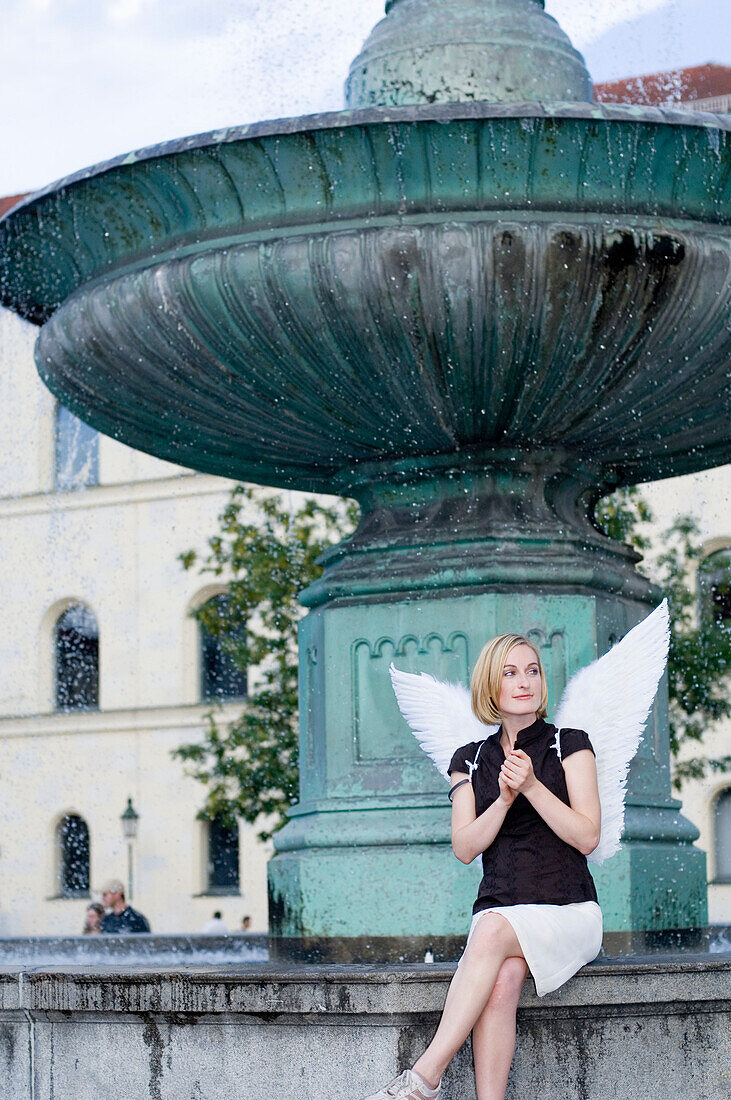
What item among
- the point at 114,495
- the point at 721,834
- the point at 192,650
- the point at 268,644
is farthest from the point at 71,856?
the point at 268,644

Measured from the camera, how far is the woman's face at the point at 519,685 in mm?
3727

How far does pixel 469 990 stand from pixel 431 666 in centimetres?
182

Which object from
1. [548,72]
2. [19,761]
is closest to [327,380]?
[548,72]

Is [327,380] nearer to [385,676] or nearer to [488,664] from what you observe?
[385,676]

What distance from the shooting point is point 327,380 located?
4.75 meters

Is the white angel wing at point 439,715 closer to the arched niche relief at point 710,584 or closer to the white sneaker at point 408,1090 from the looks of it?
the white sneaker at point 408,1090

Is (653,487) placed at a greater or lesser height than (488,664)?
greater

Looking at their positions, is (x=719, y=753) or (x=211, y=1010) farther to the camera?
(x=719, y=753)

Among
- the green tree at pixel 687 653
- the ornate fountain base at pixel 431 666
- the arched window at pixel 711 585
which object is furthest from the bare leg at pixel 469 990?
the arched window at pixel 711 585

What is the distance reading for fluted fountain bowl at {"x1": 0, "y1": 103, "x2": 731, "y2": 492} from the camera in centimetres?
445

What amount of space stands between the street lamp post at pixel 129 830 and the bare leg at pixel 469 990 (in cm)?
2382

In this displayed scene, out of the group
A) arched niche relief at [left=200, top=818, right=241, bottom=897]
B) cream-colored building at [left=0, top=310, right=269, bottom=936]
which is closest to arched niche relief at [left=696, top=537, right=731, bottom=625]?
cream-colored building at [left=0, top=310, right=269, bottom=936]

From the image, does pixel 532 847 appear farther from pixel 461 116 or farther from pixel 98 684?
pixel 98 684

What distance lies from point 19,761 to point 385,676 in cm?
2798
